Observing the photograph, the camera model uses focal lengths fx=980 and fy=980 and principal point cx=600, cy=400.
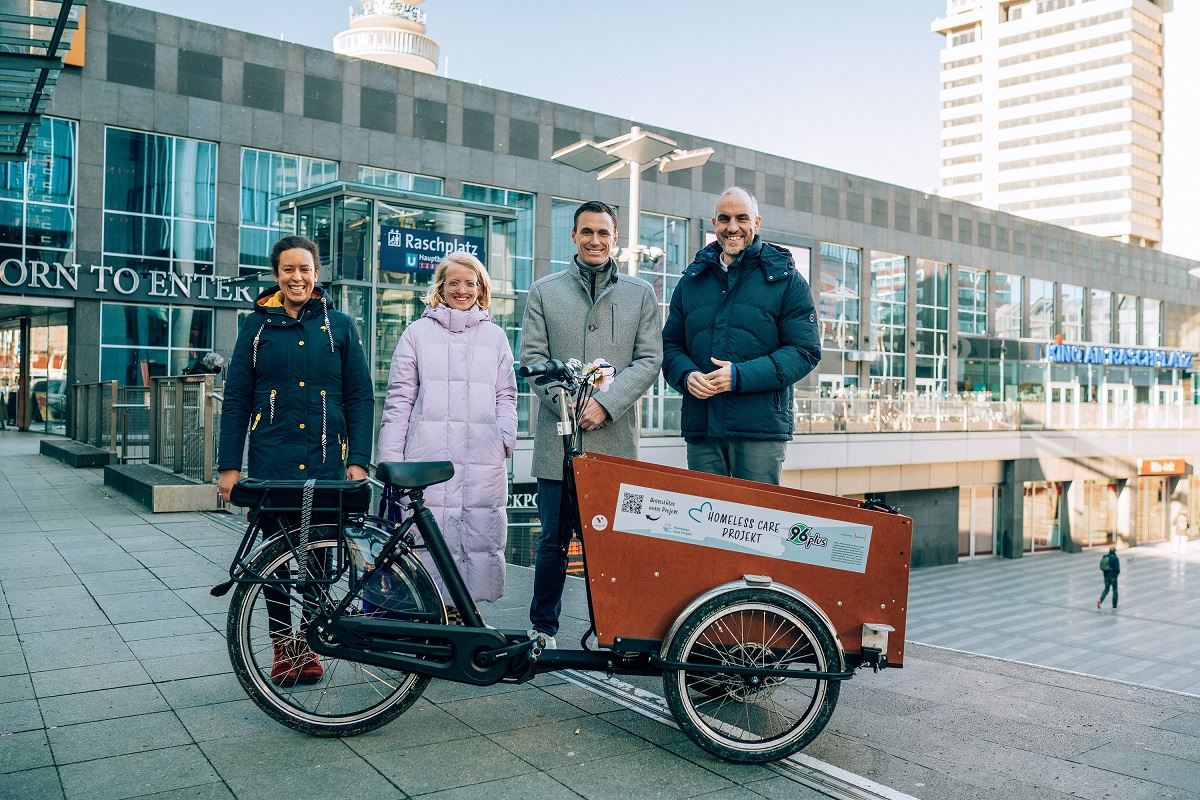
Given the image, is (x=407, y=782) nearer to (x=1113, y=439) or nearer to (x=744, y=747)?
(x=744, y=747)

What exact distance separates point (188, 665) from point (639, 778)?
240cm

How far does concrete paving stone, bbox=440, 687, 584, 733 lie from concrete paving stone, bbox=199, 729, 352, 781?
539 millimetres

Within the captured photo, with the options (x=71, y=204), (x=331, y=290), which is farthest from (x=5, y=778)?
(x=71, y=204)

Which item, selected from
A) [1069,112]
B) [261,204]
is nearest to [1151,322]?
[1069,112]

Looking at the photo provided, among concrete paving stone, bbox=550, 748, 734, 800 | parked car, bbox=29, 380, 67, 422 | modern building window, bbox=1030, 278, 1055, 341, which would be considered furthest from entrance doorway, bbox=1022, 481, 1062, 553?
concrete paving stone, bbox=550, 748, 734, 800

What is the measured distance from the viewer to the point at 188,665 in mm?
4559

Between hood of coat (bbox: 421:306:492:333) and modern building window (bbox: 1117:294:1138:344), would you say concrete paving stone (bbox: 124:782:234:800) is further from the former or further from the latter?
modern building window (bbox: 1117:294:1138:344)

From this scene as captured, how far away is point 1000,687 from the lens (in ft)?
16.0

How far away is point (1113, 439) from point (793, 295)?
34008mm

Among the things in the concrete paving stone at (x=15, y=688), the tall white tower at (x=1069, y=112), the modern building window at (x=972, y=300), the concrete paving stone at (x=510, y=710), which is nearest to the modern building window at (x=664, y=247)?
the modern building window at (x=972, y=300)

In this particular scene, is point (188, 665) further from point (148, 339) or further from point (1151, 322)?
point (1151, 322)

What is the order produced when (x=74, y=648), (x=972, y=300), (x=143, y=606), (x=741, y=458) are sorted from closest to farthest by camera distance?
1. (x=741, y=458)
2. (x=74, y=648)
3. (x=143, y=606)
4. (x=972, y=300)

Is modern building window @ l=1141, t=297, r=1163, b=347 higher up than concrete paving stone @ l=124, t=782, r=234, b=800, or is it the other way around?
modern building window @ l=1141, t=297, r=1163, b=347

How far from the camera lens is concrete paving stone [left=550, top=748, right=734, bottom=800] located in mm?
3193
